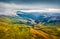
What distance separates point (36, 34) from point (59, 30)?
0.32 meters

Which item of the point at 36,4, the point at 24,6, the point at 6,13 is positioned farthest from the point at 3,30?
the point at 36,4

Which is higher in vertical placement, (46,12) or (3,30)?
(46,12)

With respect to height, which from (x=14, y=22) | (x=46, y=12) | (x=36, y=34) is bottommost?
(x=36, y=34)

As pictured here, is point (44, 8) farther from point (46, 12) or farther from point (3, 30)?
point (3, 30)

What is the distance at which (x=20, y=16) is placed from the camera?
205 centimetres

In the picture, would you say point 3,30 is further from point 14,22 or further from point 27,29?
point 27,29

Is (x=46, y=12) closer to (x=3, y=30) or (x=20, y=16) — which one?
(x=20, y=16)

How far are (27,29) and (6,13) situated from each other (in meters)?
0.38

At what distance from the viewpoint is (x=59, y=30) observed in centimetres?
199

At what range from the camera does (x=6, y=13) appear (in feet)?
6.75

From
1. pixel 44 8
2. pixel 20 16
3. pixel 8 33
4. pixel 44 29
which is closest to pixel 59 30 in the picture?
pixel 44 29

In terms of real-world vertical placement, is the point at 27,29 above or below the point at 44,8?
below

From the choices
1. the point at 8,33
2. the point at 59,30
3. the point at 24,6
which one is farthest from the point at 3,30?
the point at 59,30

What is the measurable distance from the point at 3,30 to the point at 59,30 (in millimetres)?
774
